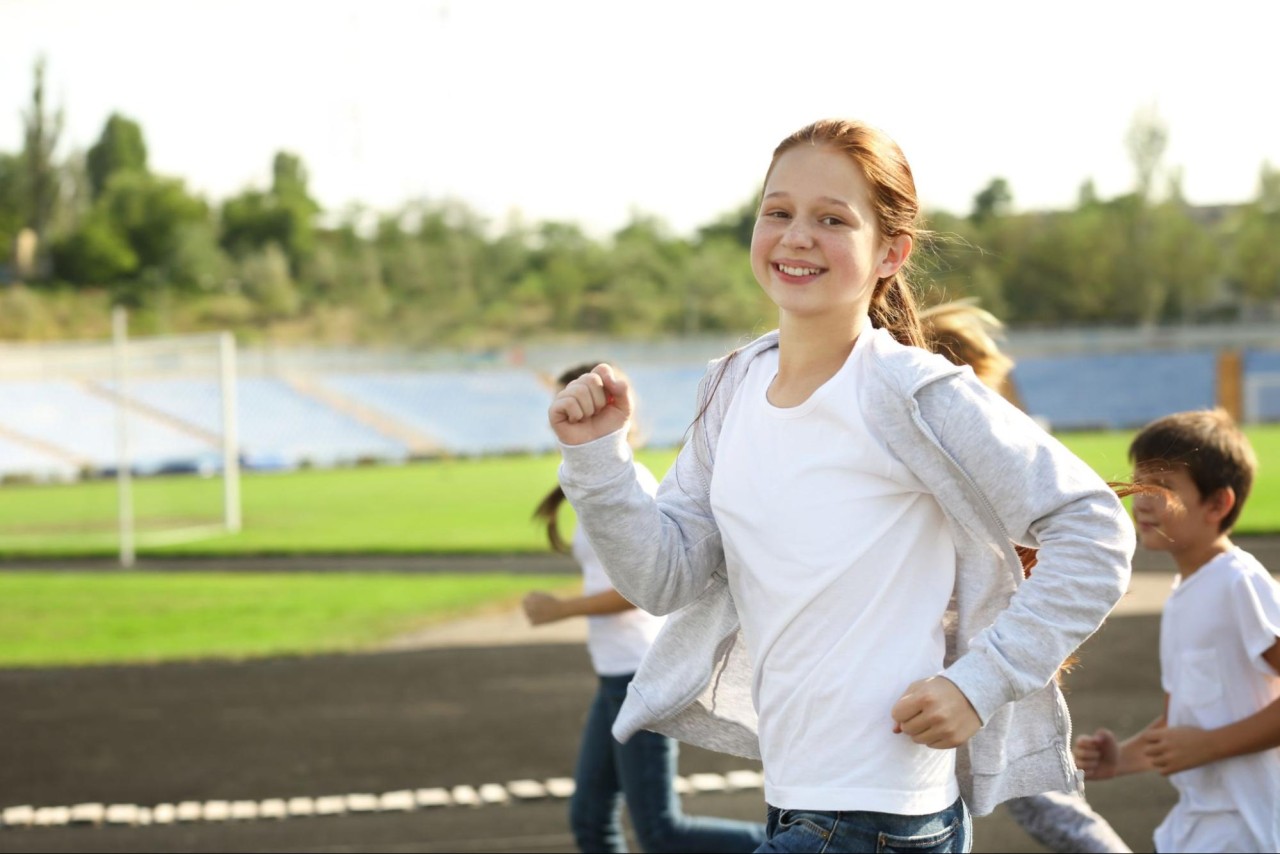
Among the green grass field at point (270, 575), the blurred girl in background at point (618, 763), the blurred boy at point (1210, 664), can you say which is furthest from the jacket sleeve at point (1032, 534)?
the blurred girl in background at point (618, 763)

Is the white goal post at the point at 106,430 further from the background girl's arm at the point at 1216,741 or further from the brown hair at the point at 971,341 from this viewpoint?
the background girl's arm at the point at 1216,741

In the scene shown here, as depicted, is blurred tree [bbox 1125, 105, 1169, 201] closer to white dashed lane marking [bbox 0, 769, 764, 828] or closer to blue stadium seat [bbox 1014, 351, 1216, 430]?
blue stadium seat [bbox 1014, 351, 1216, 430]

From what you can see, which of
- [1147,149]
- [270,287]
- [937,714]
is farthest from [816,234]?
[1147,149]

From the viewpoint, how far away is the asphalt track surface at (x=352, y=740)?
5641 millimetres

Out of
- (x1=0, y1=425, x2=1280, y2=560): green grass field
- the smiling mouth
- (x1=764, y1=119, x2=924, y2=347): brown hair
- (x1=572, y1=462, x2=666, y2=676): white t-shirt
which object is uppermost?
(x1=764, y1=119, x2=924, y2=347): brown hair

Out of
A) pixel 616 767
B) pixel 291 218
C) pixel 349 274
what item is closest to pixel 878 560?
pixel 616 767

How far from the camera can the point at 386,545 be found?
18.2m

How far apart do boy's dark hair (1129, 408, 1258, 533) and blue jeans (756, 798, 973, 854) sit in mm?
1411

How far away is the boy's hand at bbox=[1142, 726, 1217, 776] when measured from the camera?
3094mm

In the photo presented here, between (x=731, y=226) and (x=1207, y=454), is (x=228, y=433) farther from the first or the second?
(x=731, y=226)

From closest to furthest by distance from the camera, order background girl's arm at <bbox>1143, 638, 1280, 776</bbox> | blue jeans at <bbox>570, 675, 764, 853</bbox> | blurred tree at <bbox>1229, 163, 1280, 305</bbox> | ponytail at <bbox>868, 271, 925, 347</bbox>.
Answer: ponytail at <bbox>868, 271, 925, 347</bbox>, background girl's arm at <bbox>1143, 638, 1280, 776</bbox>, blue jeans at <bbox>570, 675, 764, 853</bbox>, blurred tree at <bbox>1229, 163, 1280, 305</bbox>

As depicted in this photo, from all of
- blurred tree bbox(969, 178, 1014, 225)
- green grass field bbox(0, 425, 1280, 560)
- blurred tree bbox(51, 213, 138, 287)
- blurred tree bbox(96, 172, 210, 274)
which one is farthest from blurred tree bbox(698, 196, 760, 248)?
green grass field bbox(0, 425, 1280, 560)

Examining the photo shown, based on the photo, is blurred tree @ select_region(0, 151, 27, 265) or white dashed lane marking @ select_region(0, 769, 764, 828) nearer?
white dashed lane marking @ select_region(0, 769, 764, 828)

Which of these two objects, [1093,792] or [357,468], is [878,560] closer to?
[1093,792]
